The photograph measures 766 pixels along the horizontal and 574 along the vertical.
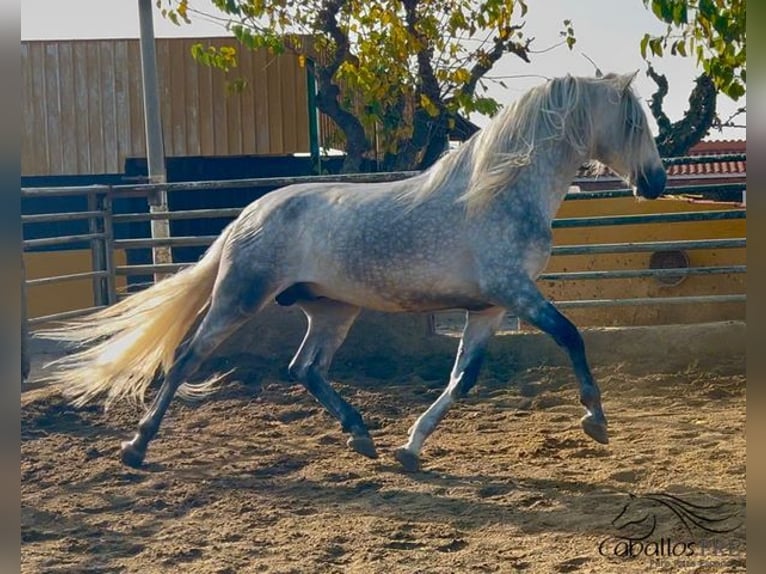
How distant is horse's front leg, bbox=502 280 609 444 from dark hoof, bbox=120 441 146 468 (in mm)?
1829

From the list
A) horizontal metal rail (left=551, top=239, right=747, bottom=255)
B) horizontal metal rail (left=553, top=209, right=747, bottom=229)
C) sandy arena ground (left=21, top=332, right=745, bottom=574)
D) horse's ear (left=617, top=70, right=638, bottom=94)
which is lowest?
sandy arena ground (left=21, top=332, right=745, bottom=574)

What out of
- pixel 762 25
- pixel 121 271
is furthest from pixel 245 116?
pixel 762 25

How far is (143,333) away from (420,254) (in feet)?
4.77

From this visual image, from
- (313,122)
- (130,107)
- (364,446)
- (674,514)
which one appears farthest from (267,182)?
(130,107)

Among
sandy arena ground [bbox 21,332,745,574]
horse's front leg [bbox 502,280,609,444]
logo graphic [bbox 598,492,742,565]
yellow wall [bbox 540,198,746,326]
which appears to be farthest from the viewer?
yellow wall [bbox 540,198,746,326]

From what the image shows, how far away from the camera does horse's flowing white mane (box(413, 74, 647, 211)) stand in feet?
14.0

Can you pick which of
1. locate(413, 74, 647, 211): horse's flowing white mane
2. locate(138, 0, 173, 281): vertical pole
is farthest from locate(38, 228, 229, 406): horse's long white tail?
locate(138, 0, 173, 281): vertical pole

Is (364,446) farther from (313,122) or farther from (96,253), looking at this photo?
(313,122)

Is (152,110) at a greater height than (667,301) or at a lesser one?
greater

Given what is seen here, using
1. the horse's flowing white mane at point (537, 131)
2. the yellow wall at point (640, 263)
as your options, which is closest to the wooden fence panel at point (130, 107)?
the yellow wall at point (640, 263)

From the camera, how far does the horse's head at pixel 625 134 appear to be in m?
4.34

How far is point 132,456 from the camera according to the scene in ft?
14.5

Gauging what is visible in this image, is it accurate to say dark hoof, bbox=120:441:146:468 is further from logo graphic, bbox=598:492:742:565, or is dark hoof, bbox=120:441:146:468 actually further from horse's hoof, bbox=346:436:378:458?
logo graphic, bbox=598:492:742:565

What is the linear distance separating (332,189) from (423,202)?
1.94ft
